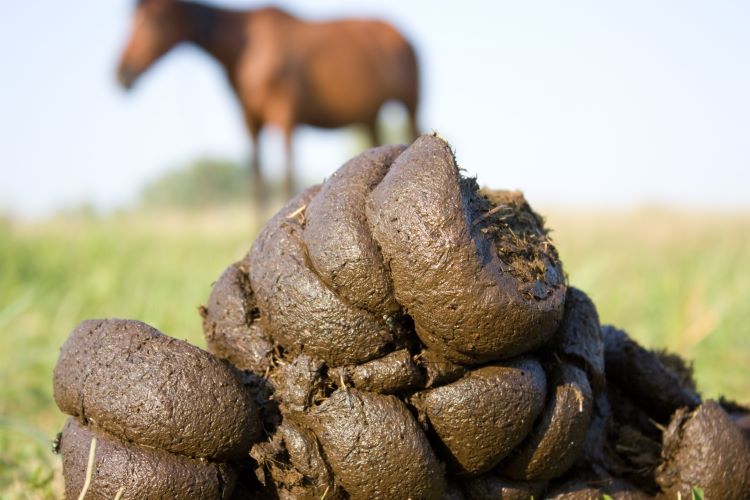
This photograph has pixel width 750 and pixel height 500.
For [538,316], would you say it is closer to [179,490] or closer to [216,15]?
[179,490]

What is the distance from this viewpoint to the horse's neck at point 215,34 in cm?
1102

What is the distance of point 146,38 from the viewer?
35.0ft

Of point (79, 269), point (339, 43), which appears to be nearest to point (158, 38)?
point (339, 43)

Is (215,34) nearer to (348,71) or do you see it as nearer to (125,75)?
(125,75)

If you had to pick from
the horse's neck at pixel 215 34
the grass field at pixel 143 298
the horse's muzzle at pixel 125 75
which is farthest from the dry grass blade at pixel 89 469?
the horse's neck at pixel 215 34

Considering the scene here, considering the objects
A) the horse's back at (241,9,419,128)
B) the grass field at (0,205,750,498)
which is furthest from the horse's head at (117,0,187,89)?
the grass field at (0,205,750,498)

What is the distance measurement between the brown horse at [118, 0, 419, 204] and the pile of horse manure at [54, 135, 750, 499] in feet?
30.4

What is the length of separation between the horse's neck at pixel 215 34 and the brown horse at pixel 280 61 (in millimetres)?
14

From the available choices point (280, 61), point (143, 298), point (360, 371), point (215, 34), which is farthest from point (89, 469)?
point (215, 34)

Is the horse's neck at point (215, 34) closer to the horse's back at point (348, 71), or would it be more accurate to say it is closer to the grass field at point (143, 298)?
the horse's back at point (348, 71)

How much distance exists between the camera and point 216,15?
Result: 11164 mm

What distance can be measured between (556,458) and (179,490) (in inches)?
30.9

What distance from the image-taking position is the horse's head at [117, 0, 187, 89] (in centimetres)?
1066

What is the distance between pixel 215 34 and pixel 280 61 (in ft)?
3.29
